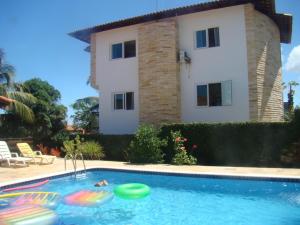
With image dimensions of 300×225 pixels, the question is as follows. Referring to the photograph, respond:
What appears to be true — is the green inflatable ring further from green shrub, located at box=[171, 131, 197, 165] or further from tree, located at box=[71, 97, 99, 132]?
tree, located at box=[71, 97, 99, 132]

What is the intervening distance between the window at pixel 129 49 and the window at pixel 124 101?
246 cm

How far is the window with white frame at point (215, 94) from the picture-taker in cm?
1717

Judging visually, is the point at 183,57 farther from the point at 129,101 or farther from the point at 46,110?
the point at 46,110

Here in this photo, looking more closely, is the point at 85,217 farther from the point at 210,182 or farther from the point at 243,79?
the point at 243,79

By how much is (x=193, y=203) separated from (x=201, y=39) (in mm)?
11209

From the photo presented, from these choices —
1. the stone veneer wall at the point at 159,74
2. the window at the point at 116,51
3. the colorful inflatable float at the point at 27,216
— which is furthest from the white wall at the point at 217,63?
the colorful inflatable float at the point at 27,216

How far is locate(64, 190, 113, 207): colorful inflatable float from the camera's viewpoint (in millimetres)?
8742

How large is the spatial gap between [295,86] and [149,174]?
107 ft

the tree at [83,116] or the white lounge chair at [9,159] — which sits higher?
the tree at [83,116]

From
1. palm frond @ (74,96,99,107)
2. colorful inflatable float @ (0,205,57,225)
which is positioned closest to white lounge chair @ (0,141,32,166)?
colorful inflatable float @ (0,205,57,225)

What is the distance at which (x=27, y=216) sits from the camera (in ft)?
22.2

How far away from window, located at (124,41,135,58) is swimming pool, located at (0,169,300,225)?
384 inches

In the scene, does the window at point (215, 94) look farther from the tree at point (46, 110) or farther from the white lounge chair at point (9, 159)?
the tree at point (46, 110)

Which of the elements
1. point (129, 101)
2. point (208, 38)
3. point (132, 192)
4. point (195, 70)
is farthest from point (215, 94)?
point (132, 192)
